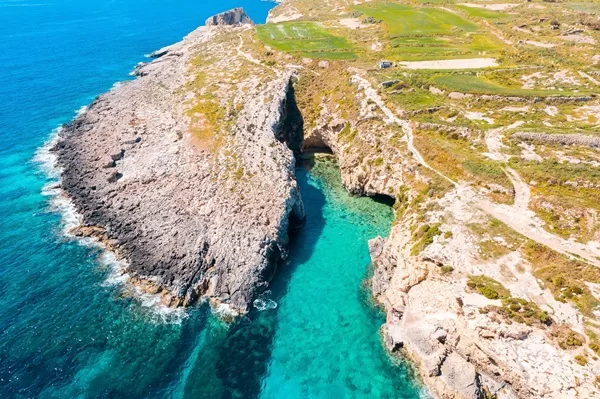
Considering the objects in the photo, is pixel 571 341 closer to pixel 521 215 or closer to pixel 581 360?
pixel 581 360

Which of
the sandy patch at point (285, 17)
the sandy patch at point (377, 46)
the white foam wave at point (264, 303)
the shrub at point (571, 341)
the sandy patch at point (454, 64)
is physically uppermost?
the sandy patch at point (285, 17)

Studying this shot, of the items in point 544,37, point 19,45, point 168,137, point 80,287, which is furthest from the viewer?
point 19,45

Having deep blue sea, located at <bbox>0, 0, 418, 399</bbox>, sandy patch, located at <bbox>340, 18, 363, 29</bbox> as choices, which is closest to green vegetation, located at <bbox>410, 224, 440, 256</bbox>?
deep blue sea, located at <bbox>0, 0, 418, 399</bbox>

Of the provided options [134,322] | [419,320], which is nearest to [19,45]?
[134,322]

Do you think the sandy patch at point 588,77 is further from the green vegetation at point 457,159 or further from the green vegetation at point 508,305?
the green vegetation at point 508,305

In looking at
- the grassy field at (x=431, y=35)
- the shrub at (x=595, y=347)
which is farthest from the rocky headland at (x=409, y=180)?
the grassy field at (x=431, y=35)

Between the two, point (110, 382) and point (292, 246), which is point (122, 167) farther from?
point (110, 382)
